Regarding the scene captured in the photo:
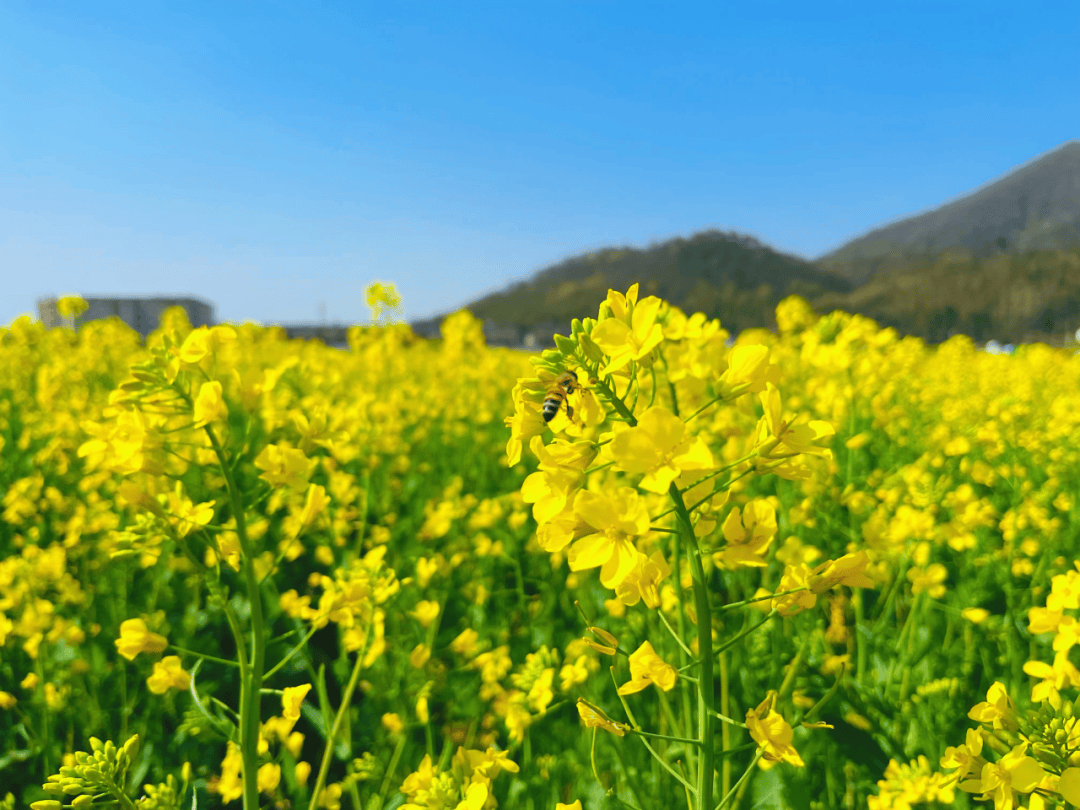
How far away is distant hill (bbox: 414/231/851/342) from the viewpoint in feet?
422

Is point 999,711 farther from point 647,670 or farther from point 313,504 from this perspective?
point 313,504

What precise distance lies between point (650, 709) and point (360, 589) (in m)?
1.10

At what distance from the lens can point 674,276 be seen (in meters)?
151

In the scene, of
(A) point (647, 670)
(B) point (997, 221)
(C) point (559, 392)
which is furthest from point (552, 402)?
(B) point (997, 221)

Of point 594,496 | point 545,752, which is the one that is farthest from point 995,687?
point 545,752

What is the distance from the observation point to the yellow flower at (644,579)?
0.88 m

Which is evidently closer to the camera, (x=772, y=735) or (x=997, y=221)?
(x=772, y=735)

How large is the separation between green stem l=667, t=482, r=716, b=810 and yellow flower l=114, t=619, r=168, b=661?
110 centimetres

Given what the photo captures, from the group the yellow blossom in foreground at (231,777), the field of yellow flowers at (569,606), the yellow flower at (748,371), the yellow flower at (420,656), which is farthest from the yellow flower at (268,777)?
the yellow flower at (748,371)

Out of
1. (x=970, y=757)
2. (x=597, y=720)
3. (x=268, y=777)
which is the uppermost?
(x=597, y=720)

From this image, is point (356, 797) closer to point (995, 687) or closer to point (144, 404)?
point (144, 404)

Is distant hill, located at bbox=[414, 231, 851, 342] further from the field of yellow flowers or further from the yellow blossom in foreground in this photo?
the yellow blossom in foreground

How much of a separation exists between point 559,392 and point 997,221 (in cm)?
20450

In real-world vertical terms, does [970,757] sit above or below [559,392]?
below
